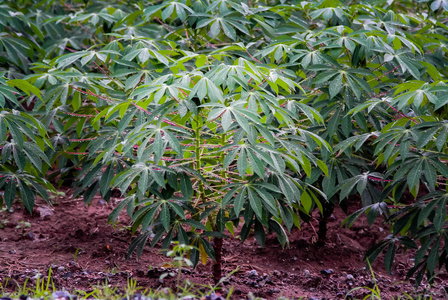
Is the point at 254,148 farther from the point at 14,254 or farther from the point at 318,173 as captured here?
the point at 14,254

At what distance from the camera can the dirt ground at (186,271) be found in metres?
2.60

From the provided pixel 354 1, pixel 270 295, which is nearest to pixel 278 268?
pixel 270 295

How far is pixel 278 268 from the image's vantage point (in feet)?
9.72

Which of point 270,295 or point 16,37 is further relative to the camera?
point 16,37

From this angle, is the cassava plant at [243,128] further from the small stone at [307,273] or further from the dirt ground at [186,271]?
the small stone at [307,273]

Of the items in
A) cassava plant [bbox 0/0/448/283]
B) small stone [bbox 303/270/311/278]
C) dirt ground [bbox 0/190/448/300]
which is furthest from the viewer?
small stone [bbox 303/270/311/278]

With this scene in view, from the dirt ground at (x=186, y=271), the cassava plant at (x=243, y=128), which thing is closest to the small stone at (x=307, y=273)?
the dirt ground at (x=186, y=271)

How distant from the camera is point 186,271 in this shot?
271cm

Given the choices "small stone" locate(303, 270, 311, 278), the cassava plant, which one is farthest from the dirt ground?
the cassava plant

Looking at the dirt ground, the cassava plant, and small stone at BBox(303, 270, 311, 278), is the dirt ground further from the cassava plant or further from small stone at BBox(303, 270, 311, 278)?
the cassava plant

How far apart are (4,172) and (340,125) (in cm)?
190

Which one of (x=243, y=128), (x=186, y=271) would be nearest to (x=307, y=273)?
(x=186, y=271)

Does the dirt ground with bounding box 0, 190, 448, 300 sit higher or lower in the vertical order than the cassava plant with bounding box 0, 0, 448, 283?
lower

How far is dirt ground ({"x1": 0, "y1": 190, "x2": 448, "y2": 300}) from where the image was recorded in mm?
2598
